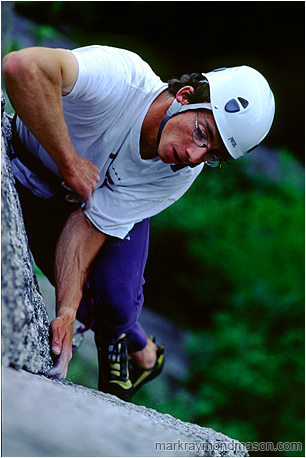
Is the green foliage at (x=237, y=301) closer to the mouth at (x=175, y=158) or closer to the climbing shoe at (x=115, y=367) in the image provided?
the climbing shoe at (x=115, y=367)

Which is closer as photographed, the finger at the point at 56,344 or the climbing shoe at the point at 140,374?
the finger at the point at 56,344

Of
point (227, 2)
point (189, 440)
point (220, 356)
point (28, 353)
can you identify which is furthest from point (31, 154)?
point (227, 2)

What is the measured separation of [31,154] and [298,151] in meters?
5.29

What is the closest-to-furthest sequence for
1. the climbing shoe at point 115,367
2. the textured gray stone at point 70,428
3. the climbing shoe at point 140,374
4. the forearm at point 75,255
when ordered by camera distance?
the textured gray stone at point 70,428 → the forearm at point 75,255 → the climbing shoe at point 115,367 → the climbing shoe at point 140,374

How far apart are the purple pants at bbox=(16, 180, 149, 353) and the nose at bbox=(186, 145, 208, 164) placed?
52cm

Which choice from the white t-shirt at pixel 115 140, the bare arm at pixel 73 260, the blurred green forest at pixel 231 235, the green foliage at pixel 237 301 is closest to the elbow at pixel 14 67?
the white t-shirt at pixel 115 140

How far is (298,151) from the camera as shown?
711 cm

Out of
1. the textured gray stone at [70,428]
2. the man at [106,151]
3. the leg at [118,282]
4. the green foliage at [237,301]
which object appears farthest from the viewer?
the green foliage at [237,301]

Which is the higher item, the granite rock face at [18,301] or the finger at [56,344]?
the granite rock face at [18,301]

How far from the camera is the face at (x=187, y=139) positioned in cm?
213

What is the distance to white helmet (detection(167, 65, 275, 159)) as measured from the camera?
212 centimetres

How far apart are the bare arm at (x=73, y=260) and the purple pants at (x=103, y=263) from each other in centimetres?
7

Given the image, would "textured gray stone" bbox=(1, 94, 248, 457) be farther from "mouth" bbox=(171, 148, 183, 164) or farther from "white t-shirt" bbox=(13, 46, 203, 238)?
"mouth" bbox=(171, 148, 183, 164)

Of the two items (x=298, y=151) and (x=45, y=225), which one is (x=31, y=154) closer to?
(x=45, y=225)
